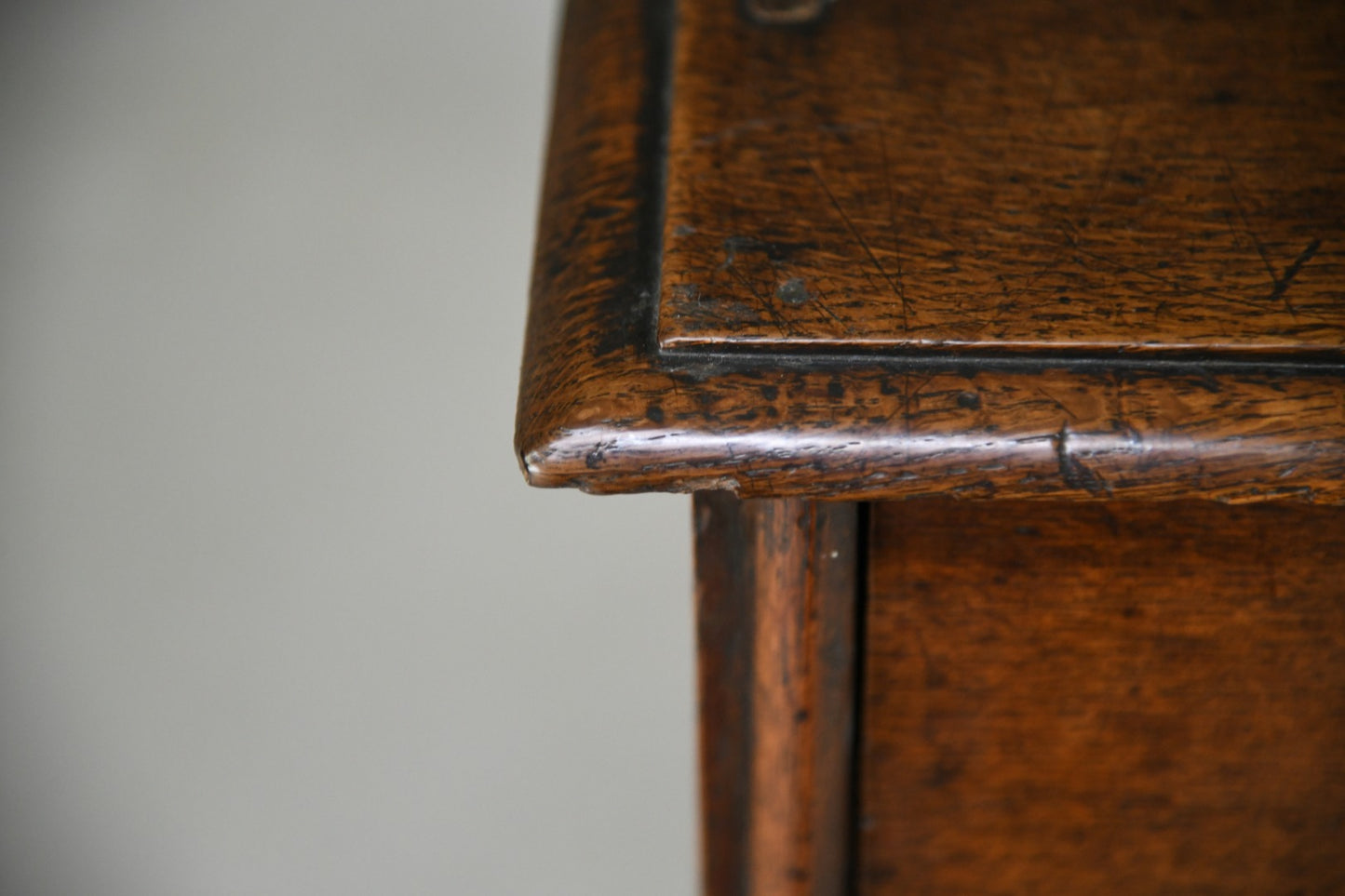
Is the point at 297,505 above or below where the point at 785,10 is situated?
below

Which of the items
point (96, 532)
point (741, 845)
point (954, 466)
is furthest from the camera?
point (96, 532)

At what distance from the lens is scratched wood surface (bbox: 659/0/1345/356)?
1.01 ft

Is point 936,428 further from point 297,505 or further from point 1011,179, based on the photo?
point 297,505

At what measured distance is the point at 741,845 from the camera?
1.47 feet

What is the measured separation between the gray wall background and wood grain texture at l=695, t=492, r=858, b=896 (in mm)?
703

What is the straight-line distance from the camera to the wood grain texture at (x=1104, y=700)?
14.6 inches

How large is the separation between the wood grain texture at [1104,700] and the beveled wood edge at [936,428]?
7cm

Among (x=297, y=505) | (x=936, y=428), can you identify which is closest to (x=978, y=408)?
(x=936, y=428)

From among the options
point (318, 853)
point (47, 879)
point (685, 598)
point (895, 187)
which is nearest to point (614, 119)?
point (895, 187)

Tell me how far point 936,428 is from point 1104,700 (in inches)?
6.7

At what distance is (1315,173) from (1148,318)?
0.10m

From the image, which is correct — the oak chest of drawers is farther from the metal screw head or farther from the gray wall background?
the gray wall background

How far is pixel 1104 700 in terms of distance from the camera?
15.8 inches

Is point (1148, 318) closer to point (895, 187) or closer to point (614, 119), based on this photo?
point (895, 187)
